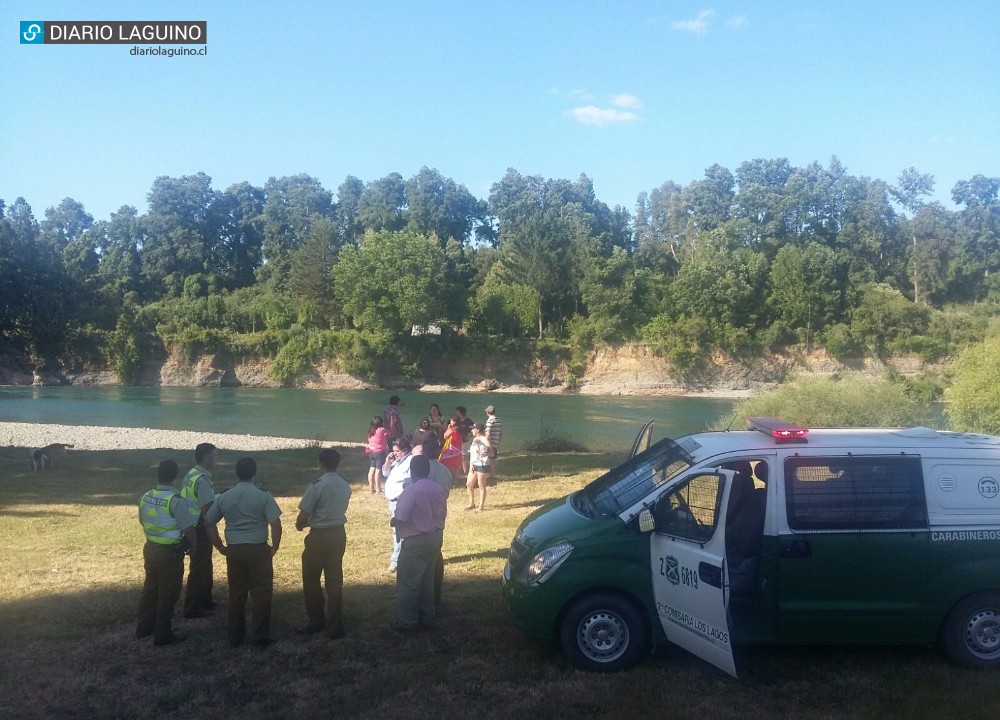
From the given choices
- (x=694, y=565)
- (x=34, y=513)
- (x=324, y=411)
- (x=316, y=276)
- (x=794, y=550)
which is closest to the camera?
(x=694, y=565)

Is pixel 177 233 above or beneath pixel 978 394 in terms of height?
above

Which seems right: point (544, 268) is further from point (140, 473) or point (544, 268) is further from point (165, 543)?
point (165, 543)

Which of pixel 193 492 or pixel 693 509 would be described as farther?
A: pixel 193 492

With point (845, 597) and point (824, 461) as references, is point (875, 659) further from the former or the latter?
point (824, 461)

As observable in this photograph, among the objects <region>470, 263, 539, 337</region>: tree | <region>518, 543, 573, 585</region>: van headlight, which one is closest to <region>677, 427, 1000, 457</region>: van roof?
<region>518, 543, 573, 585</region>: van headlight

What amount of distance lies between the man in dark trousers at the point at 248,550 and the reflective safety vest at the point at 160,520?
1.17 feet

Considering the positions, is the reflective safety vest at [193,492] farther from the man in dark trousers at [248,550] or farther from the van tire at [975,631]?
the van tire at [975,631]

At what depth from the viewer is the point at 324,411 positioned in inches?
2110

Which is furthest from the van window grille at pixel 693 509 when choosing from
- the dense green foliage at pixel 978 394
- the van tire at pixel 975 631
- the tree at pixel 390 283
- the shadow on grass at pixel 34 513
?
the tree at pixel 390 283

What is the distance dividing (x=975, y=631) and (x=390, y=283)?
77877 mm

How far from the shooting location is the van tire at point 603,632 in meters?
6.05

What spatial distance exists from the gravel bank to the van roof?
2155cm

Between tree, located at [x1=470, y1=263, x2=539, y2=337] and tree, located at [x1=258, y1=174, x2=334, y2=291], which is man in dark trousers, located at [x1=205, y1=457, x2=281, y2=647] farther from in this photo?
tree, located at [x1=258, y1=174, x2=334, y2=291]

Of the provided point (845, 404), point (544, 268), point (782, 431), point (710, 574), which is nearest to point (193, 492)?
point (710, 574)
